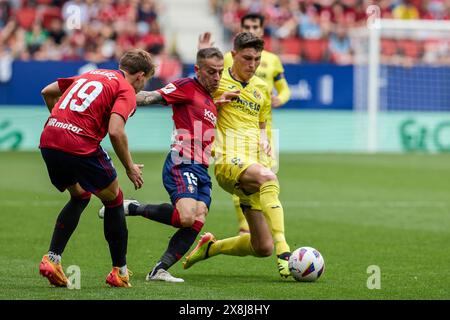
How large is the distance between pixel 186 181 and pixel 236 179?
72cm

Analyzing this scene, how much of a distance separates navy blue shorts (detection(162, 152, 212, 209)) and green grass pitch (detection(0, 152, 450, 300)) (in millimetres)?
719

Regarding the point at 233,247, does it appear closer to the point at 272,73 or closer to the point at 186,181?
the point at 186,181

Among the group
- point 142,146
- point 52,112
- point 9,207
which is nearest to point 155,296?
point 52,112

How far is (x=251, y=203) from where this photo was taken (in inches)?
359

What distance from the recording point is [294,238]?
37.1 ft

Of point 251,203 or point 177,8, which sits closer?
point 251,203

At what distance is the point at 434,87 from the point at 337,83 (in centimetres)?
286

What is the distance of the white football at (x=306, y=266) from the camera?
833cm

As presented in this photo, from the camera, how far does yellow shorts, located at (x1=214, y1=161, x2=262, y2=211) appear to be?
9047 millimetres

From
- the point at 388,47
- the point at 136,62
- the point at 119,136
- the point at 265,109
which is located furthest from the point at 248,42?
the point at 388,47

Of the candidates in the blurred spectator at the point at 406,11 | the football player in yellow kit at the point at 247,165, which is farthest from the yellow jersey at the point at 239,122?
the blurred spectator at the point at 406,11

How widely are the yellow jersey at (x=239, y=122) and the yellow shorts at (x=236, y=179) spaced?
0.13 m
